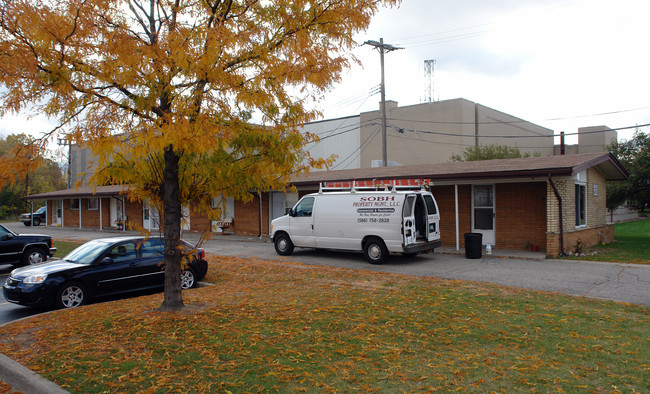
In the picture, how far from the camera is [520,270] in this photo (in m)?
12.0

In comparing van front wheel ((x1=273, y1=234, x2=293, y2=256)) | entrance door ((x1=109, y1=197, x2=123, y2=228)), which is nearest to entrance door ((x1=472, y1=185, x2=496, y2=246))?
van front wheel ((x1=273, y1=234, x2=293, y2=256))

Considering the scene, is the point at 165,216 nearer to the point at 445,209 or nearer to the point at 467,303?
the point at 467,303

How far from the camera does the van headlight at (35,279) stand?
8.55 metres

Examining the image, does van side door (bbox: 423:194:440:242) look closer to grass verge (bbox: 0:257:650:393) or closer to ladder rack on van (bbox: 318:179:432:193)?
ladder rack on van (bbox: 318:179:432:193)

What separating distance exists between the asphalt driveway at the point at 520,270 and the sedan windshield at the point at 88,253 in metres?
3.58

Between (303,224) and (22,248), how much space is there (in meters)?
8.91

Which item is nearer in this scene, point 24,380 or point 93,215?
point 24,380

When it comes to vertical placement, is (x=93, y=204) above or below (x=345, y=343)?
above

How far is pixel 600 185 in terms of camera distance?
64.9 ft

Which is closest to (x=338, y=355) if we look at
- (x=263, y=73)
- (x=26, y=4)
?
(x=263, y=73)

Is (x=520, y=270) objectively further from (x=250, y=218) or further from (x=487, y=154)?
(x=487, y=154)

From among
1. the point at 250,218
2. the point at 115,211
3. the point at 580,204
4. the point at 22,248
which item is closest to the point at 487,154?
the point at 580,204

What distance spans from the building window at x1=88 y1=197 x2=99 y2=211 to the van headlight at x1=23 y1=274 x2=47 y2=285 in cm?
2793

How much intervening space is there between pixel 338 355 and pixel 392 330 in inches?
48.1
